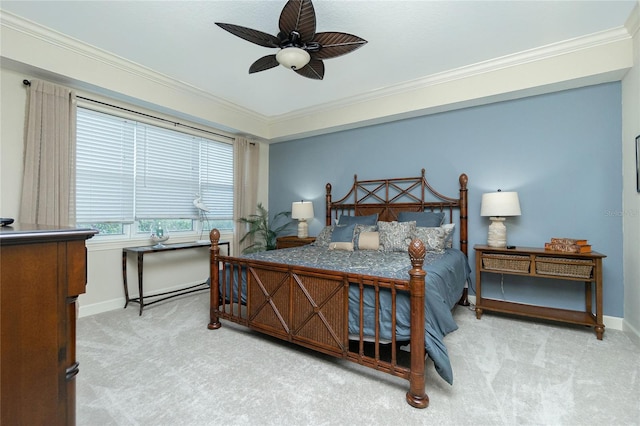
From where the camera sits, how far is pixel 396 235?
3400 mm

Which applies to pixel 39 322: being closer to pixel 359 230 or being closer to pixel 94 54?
pixel 359 230

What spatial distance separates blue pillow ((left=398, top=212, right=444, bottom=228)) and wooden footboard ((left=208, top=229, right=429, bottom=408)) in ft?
5.50

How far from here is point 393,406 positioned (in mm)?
1678

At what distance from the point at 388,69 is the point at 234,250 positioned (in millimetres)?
3431

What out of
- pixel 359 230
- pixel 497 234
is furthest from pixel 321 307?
pixel 497 234

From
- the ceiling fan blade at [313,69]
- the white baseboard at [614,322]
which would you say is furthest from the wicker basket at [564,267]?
the ceiling fan blade at [313,69]

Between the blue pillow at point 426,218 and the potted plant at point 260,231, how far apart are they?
2.22m

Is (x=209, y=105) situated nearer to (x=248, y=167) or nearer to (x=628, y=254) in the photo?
(x=248, y=167)

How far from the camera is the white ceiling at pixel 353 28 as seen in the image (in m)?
2.33

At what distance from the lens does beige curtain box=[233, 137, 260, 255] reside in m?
4.78

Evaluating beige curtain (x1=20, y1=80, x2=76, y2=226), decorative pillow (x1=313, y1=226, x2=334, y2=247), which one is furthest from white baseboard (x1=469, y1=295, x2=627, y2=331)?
beige curtain (x1=20, y1=80, x2=76, y2=226)

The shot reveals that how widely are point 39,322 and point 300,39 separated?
7.35ft

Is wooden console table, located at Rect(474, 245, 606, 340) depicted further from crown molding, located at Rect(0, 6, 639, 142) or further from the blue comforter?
crown molding, located at Rect(0, 6, 639, 142)

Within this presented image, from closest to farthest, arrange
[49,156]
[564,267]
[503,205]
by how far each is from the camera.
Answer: [564,267] < [49,156] < [503,205]
